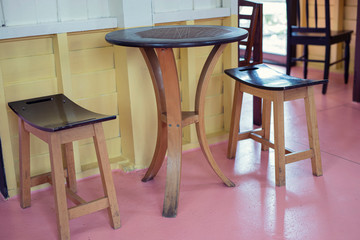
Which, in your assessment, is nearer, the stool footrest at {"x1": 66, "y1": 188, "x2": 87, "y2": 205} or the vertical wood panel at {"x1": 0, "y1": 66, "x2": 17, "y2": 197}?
the stool footrest at {"x1": 66, "y1": 188, "x2": 87, "y2": 205}

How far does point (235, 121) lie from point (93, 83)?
3.18 ft

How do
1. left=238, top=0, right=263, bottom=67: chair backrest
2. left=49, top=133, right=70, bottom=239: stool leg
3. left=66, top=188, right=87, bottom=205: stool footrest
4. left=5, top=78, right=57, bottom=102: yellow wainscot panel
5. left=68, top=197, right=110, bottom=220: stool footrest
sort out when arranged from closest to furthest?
left=49, top=133, right=70, bottom=239: stool leg, left=68, top=197, right=110, bottom=220: stool footrest, left=66, top=188, right=87, bottom=205: stool footrest, left=5, top=78, right=57, bottom=102: yellow wainscot panel, left=238, top=0, right=263, bottom=67: chair backrest

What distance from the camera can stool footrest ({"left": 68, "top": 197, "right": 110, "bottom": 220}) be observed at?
7.62 feet

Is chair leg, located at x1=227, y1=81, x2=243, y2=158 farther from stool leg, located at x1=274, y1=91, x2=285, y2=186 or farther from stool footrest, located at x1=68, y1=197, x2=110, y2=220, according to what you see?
stool footrest, located at x1=68, y1=197, x2=110, y2=220

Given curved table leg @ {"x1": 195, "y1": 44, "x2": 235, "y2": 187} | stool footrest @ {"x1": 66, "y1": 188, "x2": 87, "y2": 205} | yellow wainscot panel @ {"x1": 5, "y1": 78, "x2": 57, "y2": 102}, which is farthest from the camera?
yellow wainscot panel @ {"x1": 5, "y1": 78, "x2": 57, "y2": 102}

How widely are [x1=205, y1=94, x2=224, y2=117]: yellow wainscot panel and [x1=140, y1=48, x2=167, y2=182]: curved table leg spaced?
2.65 ft

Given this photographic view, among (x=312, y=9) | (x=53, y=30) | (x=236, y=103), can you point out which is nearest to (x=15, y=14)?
(x=53, y=30)

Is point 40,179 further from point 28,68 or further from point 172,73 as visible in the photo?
point 172,73

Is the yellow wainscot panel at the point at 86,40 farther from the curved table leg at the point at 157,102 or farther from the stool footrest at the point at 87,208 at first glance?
the stool footrest at the point at 87,208

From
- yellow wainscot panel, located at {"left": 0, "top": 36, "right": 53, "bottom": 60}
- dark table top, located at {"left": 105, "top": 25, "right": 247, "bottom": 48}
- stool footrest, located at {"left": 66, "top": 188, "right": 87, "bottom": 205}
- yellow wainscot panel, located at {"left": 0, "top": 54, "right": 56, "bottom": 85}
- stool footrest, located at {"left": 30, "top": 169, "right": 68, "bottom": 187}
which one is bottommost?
stool footrest, located at {"left": 66, "top": 188, "right": 87, "bottom": 205}

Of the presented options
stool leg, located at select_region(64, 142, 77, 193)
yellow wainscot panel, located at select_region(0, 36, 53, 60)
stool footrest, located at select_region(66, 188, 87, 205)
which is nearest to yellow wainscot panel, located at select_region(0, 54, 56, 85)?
yellow wainscot panel, located at select_region(0, 36, 53, 60)

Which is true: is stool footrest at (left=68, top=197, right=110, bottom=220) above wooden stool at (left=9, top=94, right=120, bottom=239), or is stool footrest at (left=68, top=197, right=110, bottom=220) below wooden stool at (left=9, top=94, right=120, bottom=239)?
below

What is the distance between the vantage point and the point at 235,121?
3199 millimetres

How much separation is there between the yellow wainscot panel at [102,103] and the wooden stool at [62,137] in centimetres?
40
